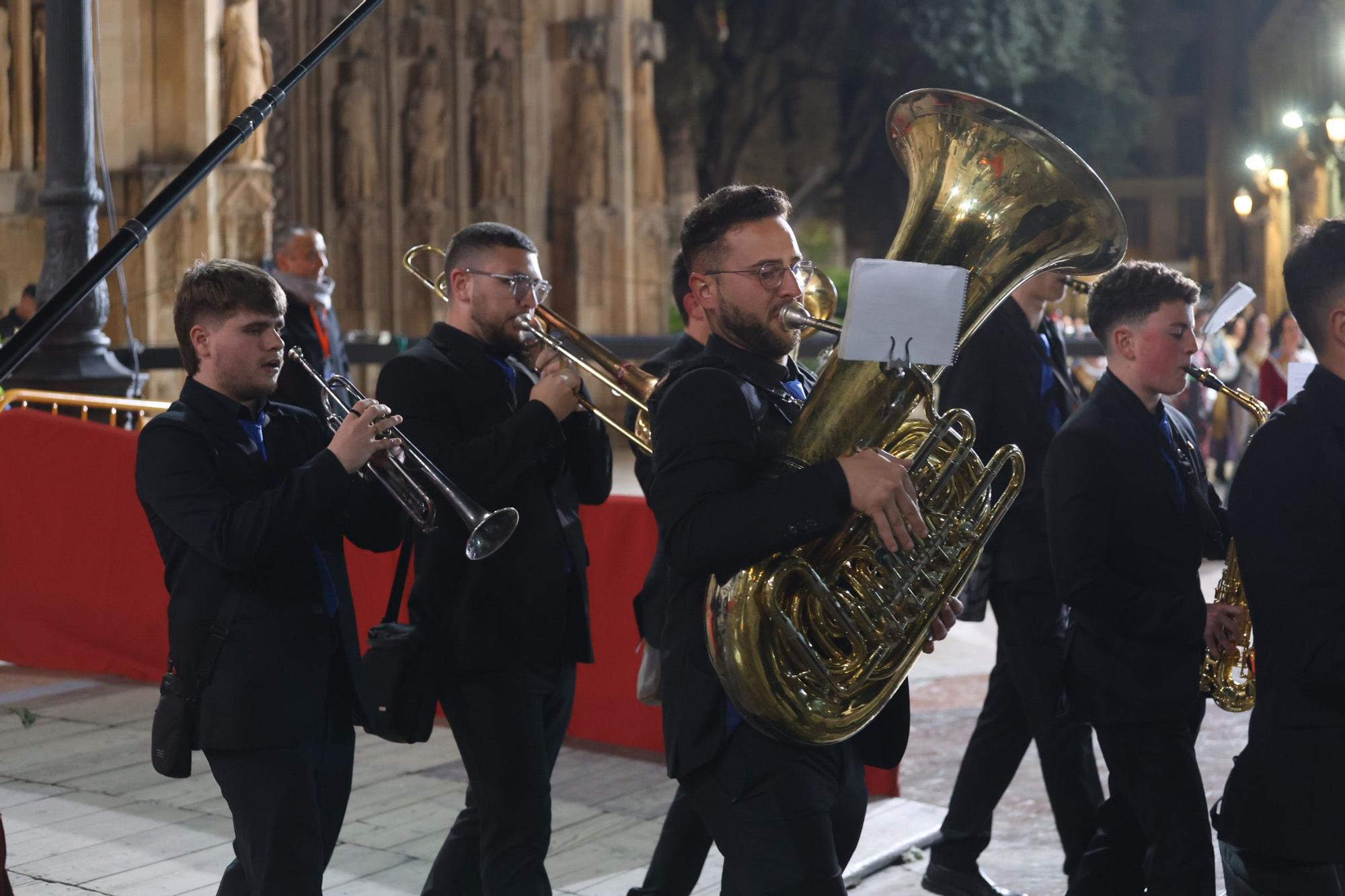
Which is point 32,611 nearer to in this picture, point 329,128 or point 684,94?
point 329,128

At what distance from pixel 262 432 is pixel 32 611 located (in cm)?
475

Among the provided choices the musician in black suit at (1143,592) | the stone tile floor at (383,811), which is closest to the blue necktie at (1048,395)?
the musician in black suit at (1143,592)

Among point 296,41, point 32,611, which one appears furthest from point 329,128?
point 32,611

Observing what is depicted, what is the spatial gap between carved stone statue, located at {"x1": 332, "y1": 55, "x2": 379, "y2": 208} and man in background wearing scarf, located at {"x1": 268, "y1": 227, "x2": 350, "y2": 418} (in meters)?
11.8

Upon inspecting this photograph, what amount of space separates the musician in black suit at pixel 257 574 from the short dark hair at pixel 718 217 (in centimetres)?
72

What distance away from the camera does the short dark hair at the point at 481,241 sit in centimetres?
416

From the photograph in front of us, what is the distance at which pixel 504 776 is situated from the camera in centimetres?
380

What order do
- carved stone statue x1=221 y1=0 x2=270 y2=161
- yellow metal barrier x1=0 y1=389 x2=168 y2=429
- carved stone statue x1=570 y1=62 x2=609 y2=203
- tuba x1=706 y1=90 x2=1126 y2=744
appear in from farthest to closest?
carved stone statue x1=570 y1=62 x2=609 y2=203
carved stone statue x1=221 y1=0 x2=270 y2=161
yellow metal barrier x1=0 y1=389 x2=168 y2=429
tuba x1=706 y1=90 x2=1126 y2=744

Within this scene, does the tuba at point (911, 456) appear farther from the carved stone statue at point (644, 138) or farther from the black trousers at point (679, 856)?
the carved stone statue at point (644, 138)

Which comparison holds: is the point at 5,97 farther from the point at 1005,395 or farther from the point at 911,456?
the point at 911,456

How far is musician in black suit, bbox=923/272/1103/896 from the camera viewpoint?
4.81m

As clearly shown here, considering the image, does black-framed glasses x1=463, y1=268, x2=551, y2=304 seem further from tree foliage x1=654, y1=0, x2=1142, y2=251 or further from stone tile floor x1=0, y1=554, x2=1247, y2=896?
tree foliage x1=654, y1=0, x2=1142, y2=251

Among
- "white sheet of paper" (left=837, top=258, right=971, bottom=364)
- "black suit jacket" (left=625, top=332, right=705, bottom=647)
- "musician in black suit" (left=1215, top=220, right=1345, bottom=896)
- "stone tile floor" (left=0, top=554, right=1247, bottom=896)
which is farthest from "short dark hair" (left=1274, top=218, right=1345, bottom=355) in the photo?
"stone tile floor" (left=0, top=554, right=1247, bottom=896)

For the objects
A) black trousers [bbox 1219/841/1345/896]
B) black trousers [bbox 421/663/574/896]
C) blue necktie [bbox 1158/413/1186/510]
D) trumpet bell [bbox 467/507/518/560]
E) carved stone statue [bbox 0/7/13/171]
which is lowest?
black trousers [bbox 421/663/574/896]
